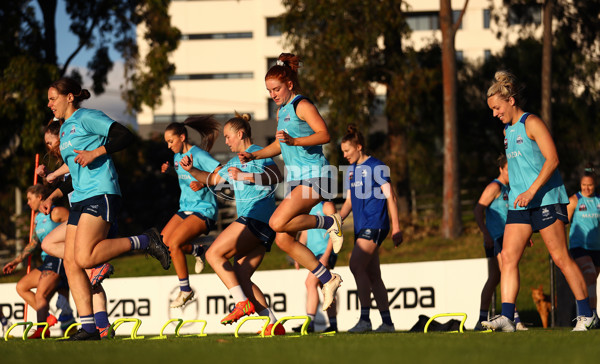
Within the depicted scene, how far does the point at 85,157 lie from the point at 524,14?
2244 cm

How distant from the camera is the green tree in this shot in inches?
837

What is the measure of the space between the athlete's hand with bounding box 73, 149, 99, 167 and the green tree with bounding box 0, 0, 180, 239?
14808 millimetres

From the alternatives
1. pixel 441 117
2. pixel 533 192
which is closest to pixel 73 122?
pixel 533 192

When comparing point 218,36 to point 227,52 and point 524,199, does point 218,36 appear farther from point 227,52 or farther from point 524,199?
point 524,199

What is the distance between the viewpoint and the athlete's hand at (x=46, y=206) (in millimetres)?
9473

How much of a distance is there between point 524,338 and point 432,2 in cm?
5636

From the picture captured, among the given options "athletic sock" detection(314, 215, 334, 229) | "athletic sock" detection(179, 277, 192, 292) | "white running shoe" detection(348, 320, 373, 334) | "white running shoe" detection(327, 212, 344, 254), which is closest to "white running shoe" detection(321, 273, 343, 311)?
"white running shoe" detection(327, 212, 344, 254)

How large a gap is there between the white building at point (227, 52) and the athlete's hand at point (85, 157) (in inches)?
2114

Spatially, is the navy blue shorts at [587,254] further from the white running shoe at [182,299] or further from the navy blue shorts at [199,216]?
the white running shoe at [182,299]

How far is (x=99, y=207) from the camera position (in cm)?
704

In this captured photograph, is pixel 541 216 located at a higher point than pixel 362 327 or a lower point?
higher

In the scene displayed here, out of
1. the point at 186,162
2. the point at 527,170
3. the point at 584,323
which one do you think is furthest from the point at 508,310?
the point at 186,162

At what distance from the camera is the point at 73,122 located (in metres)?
7.28

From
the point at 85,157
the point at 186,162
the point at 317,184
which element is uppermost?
the point at 85,157
